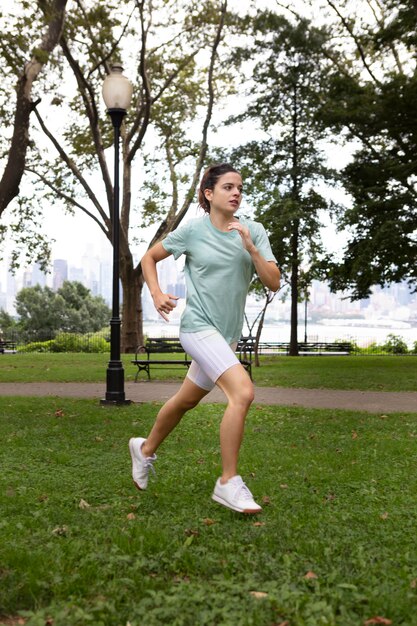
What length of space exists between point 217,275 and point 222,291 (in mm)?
99

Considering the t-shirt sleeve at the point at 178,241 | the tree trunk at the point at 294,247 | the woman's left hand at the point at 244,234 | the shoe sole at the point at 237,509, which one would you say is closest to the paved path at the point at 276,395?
the shoe sole at the point at 237,509

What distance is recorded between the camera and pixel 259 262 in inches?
161

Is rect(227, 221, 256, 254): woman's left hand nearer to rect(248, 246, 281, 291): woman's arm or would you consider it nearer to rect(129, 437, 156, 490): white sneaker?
rect(248, 246, 281, 291): woman's arm

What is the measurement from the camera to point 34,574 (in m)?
3.31

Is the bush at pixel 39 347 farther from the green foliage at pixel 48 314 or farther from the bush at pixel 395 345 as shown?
the green foliage at pixel 48 314

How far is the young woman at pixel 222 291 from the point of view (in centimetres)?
417

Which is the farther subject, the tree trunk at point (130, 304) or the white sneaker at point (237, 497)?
the tree trunk at point (130, 304)

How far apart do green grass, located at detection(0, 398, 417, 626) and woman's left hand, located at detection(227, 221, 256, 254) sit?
158 cm

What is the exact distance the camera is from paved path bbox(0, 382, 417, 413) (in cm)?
1073

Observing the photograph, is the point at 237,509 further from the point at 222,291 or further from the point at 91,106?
the point at 91,106

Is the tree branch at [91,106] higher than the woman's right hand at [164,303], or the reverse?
the tree branch at [91,106]

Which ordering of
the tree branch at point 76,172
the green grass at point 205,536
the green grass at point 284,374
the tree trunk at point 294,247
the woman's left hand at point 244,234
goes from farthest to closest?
the tree trunk at point 294,247 → the tree branch at point 76,172 → the green grass at point 284,374 → the woman's left hand at point 244,234 → the green grass at point 205,536

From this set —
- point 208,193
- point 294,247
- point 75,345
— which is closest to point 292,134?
point 294,247

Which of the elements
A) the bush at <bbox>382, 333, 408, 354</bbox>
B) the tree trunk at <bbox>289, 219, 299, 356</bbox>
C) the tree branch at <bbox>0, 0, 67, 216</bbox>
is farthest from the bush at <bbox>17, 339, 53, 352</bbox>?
the tree branch at <bbox>0, 0, 67, 216</bbox>
